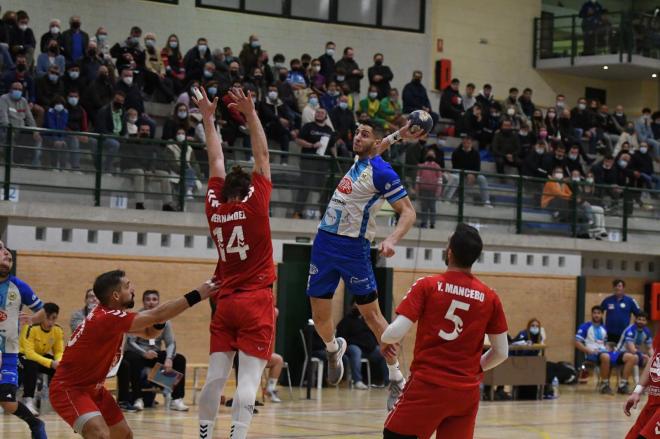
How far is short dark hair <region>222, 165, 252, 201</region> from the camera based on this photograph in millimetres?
9523

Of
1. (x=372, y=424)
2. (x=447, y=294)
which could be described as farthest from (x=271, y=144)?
(x=447, y=294)

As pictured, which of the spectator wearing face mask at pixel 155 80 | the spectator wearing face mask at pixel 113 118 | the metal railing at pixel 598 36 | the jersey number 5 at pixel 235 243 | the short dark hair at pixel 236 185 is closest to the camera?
the jersey number 5 at pixel 235 243

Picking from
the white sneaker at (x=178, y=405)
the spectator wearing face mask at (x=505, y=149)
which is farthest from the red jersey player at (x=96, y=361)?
the spectator wearing face mask at (x=505, y=149)

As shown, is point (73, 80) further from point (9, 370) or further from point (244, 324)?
point (244, 324)

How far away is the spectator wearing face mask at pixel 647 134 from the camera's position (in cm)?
3256

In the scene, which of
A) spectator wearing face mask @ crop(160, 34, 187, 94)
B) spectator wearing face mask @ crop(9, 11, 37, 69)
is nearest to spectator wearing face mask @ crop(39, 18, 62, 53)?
spectator wearing face mask @ crop(9, 11, 37, 69)

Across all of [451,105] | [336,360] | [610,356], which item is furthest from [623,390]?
[336,360]

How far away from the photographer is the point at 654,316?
90.6ft

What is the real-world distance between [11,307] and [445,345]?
6.01 metres

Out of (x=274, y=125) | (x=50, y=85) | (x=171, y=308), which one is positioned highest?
(x=50, y=85)

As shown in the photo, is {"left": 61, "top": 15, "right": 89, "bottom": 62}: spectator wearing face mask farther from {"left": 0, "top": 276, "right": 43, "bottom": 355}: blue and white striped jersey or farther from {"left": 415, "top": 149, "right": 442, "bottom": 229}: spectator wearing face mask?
{"left": 0, "top": 276, "right": 43, "bottom": 355}: blue and white striped jersey

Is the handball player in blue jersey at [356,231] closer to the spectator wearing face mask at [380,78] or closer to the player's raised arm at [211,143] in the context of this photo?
the player's raised arm at [211,143]

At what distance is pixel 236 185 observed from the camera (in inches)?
375

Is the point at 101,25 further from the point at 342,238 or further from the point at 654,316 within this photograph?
the point at 342,238
